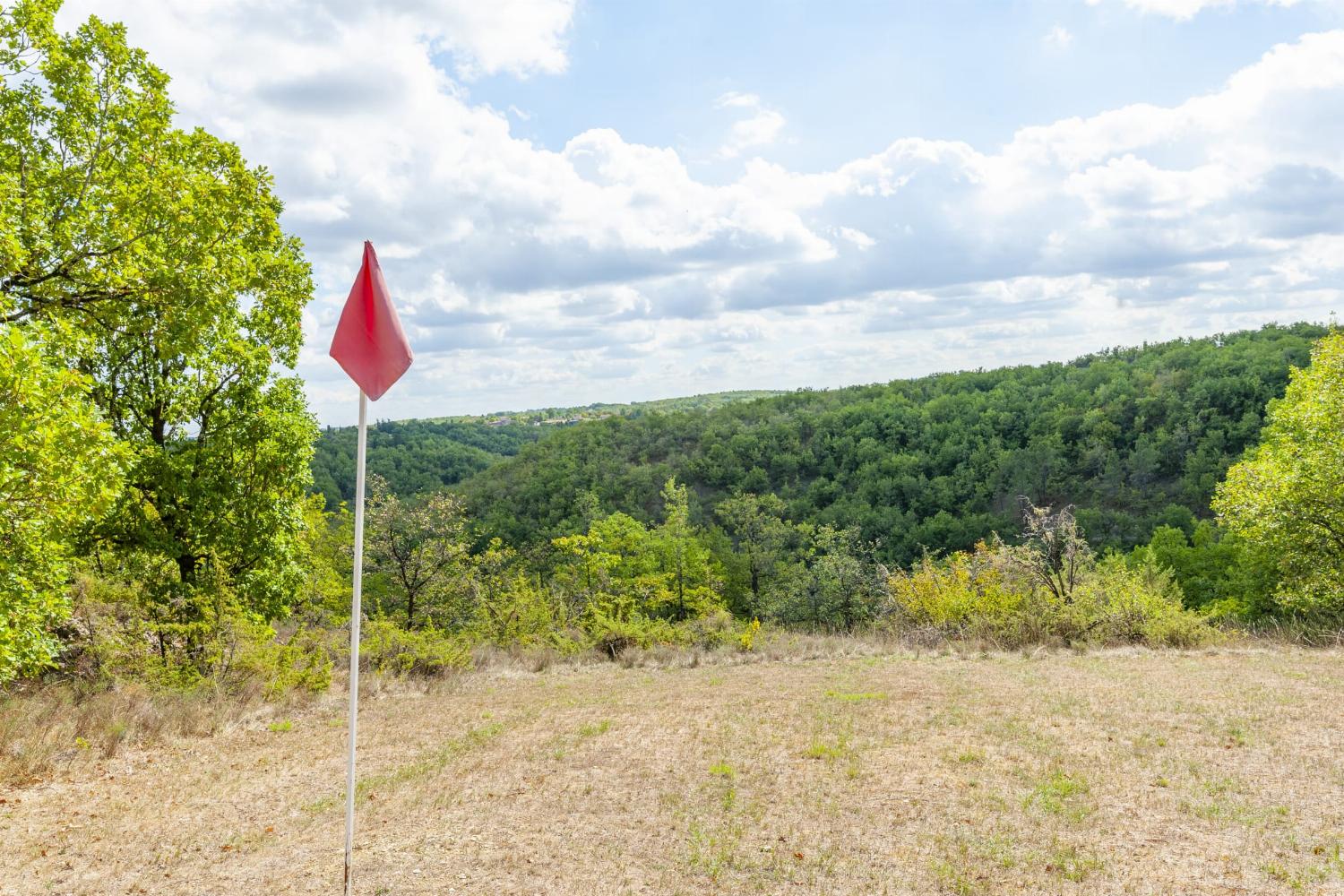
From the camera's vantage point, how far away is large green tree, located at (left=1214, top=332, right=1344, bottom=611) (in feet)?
58.9

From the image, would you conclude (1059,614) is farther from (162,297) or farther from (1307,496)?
(162,297)

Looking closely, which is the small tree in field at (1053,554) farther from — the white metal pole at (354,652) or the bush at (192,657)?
the white metal pole at (354,652)

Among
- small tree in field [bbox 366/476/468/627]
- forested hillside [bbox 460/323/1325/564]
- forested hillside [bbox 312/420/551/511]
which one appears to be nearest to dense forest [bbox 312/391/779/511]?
forested hillside [bbox 312/420/551/511]

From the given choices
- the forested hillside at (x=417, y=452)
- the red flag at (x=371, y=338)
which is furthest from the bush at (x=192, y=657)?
the forested hillside at (x=417, y=452)

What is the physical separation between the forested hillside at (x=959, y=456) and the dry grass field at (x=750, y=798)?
45.2 m

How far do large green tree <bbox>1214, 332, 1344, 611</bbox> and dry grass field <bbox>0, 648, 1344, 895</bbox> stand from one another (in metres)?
7.56

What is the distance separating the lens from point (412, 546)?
74.9ft

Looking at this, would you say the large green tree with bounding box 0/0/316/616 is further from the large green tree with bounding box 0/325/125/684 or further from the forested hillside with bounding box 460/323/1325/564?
the forested hillside with bounding box 460/323/1325/564

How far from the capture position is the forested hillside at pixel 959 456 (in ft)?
215

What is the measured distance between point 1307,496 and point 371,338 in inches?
830

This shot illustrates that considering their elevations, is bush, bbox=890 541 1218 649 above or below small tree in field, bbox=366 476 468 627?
below

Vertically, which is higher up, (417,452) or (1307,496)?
(1307,496)

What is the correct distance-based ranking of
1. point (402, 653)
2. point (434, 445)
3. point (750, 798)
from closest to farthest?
point (750, 798) < point (402, 653) < point (434, 445)

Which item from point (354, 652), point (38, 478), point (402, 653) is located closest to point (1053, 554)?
point (402, 653)
